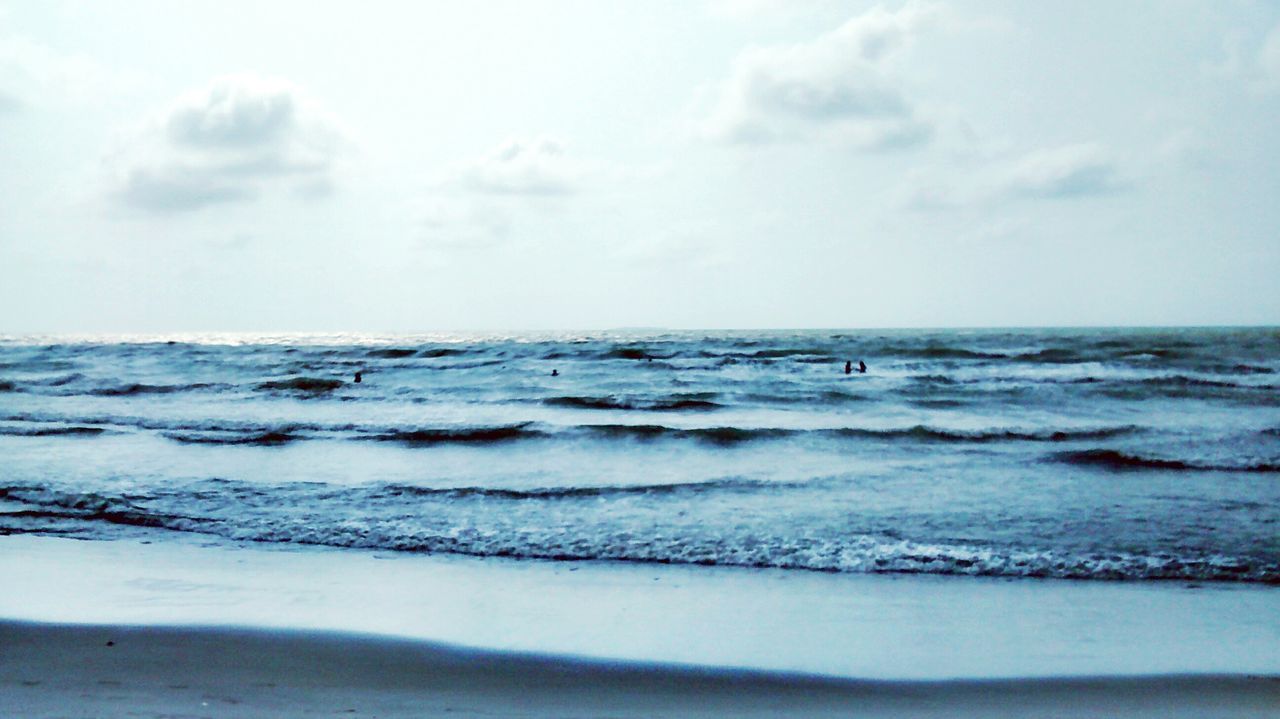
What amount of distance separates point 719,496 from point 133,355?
5237 cm

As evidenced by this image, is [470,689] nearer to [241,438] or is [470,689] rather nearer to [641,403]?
[241,438]

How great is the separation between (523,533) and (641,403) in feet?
52.5

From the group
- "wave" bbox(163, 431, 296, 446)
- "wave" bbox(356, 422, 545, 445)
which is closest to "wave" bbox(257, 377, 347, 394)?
"wave" bbox(163, 431, 296, 446)

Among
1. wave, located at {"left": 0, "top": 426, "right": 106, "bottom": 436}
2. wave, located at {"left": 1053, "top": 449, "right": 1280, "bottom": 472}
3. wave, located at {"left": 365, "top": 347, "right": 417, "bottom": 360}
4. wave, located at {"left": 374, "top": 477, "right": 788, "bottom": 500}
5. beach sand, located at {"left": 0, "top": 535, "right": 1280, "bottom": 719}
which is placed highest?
wave, located at {"left": 365, "top": 347, "right": 417, "bottom": 360}

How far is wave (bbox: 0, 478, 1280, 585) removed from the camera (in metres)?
7.40

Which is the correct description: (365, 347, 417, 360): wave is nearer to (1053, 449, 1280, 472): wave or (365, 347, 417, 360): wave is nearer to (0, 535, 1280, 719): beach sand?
(1053, 449, 1280, 472): wave

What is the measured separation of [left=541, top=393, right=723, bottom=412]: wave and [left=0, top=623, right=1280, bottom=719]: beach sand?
18144 mm

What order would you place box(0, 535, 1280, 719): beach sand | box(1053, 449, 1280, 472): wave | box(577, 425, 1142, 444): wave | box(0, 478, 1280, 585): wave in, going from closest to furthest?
box(0, 535, 1280, 719): beach sand < box(0, 478, 1280, 585): wave < box(1053, 449, 1280, 472): wave < box(577, 425, 1142, 444): wave

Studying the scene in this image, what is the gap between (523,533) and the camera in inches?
344

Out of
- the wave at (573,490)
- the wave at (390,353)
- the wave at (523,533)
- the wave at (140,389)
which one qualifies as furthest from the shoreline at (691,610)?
the wave at (390,353)

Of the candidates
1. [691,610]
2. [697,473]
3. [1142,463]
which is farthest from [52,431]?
[1142,463]

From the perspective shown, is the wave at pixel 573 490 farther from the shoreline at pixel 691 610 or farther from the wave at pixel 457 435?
the wave at pixel 457 435

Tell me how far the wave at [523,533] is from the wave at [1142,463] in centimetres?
532

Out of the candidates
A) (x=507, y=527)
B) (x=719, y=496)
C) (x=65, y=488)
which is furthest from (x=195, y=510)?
(x=719, y=496)
